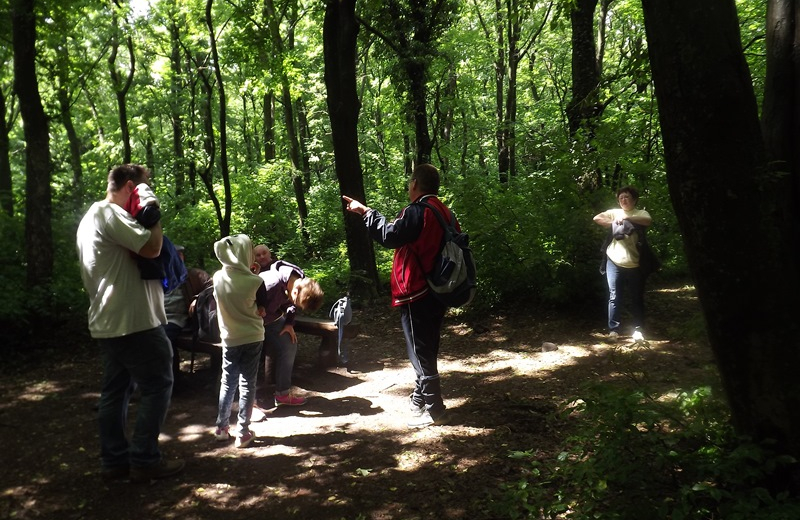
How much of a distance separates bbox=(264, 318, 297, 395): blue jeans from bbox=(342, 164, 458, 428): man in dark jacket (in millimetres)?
1371

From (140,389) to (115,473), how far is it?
63 centimetres

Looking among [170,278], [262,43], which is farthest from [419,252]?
[262,43]

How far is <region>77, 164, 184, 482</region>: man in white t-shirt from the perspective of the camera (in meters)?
3.59

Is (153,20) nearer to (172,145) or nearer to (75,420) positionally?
(172,145)

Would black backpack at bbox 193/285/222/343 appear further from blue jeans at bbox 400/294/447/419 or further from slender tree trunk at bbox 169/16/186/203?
slender tree trunk at bbox 169/16/186/203

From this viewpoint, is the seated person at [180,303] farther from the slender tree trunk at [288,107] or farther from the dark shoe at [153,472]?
the slender tree trunk at [288,107]

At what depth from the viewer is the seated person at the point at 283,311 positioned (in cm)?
515

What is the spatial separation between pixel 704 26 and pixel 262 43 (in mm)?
9861

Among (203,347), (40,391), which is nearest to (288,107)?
(40,391)

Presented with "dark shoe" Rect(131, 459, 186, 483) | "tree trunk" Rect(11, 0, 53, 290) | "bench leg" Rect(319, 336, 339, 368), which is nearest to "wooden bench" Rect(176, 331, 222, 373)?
"bench leg" Rect(319, 336, 339, 368)

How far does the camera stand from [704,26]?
8.10 ft

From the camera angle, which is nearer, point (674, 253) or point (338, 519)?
point (338, 519)

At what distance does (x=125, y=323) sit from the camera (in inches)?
141

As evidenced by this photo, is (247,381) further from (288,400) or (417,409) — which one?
(417,409)
